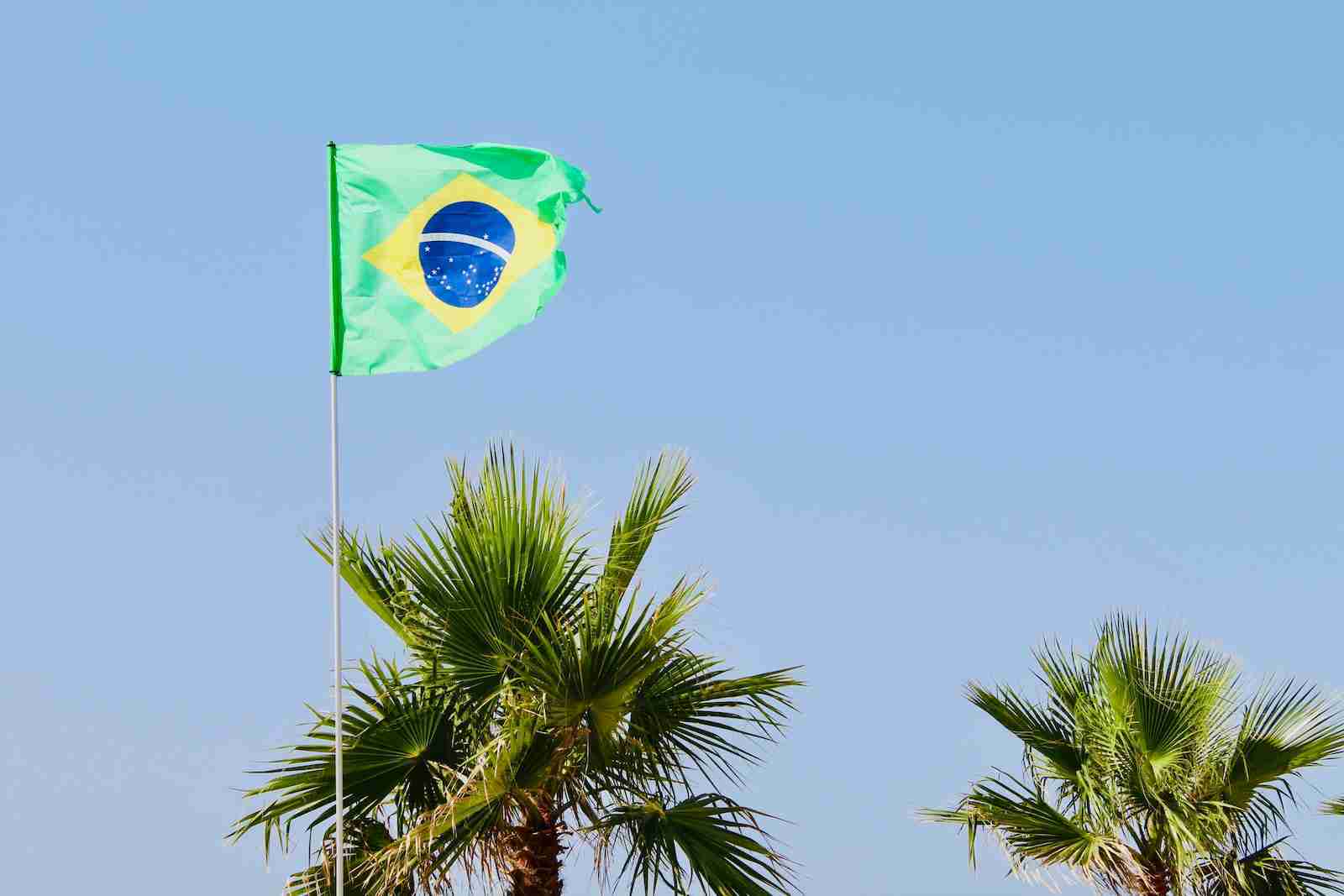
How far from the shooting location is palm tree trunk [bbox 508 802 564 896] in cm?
998

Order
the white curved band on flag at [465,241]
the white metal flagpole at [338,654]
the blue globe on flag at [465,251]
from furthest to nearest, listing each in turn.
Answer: the white curved band on flag at [465,241] → the blue globe on flag at [465,251] → the white metal flagpole at [338,654]

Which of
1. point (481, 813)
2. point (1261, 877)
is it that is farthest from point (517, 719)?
point (1261, 877)

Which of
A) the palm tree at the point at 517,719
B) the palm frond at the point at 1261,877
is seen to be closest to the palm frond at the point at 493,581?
the palm tree at the point at 517,719

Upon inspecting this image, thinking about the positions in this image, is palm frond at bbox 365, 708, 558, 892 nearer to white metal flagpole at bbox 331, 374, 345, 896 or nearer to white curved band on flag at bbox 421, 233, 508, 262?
white metal flagpole at bbox 331, 374, 345, 896

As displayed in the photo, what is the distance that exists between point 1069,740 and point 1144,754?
0.74 m

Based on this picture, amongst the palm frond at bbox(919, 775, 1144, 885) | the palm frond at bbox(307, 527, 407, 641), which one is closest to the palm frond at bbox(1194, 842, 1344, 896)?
the palm frond at bbox(919, 775, 1144, 885)

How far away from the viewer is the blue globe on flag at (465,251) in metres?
11.1

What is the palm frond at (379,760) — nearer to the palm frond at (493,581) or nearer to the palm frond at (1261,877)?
the palm frond at (493,581)

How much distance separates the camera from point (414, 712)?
10.2 m

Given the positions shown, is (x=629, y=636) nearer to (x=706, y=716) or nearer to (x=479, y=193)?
(x=706, y=716)

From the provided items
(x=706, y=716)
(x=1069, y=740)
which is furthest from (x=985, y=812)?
(x=706, y=716)

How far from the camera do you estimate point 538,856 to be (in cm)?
1002

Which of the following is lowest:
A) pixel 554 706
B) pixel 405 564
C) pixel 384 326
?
pixel 554 706

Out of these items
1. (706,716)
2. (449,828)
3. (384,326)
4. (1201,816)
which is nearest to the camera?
(449,828)
